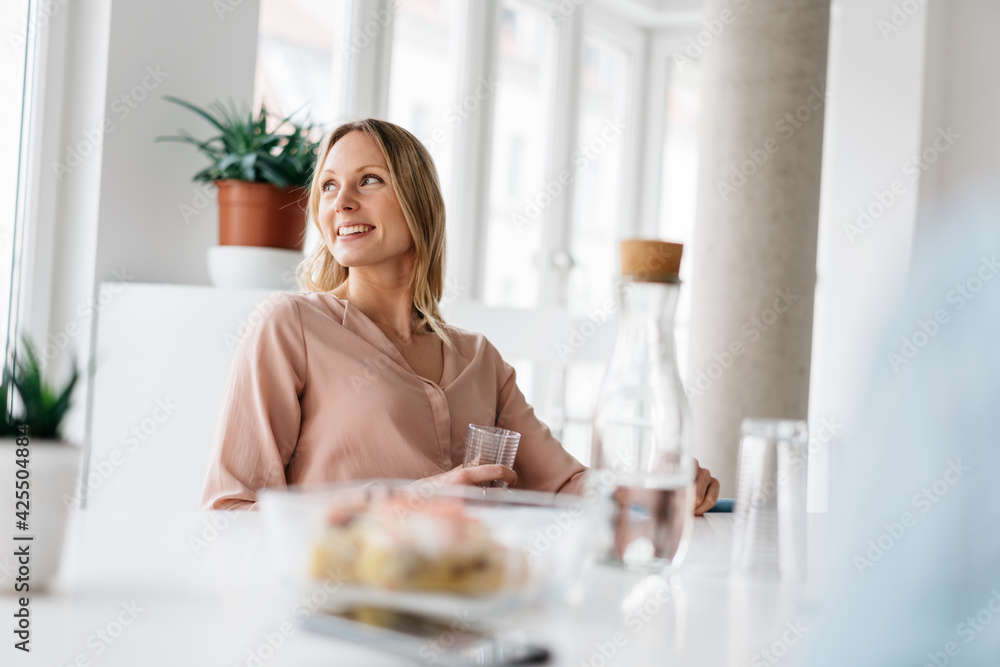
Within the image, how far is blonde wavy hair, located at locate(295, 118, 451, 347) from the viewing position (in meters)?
1.82

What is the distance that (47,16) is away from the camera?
2.45 m

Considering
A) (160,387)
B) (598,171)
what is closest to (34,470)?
(160,387)

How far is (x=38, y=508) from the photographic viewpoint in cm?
82

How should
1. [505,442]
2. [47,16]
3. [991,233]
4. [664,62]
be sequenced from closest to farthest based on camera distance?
[991,233] → [505,442] → [47,16] → [664,62]

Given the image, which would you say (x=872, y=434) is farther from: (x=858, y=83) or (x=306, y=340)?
(x=858, y=83)

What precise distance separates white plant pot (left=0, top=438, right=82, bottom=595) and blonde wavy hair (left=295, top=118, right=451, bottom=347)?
102 centimetres

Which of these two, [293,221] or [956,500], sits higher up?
[293,221]

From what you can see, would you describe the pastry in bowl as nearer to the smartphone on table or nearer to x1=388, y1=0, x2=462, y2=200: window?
the smartphone on table

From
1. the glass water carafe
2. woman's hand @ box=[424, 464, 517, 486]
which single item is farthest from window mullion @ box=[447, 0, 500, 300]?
the glass water carafe

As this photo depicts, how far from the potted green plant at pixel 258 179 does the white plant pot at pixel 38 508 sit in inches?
68.7

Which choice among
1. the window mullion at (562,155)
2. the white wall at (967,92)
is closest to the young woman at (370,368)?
the window mullion at (562,155)

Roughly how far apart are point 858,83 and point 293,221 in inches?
119

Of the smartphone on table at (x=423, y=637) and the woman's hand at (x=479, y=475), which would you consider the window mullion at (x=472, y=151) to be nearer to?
the woman's hand at (x=479, y=475)

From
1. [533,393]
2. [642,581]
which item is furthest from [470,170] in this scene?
[642,581]
